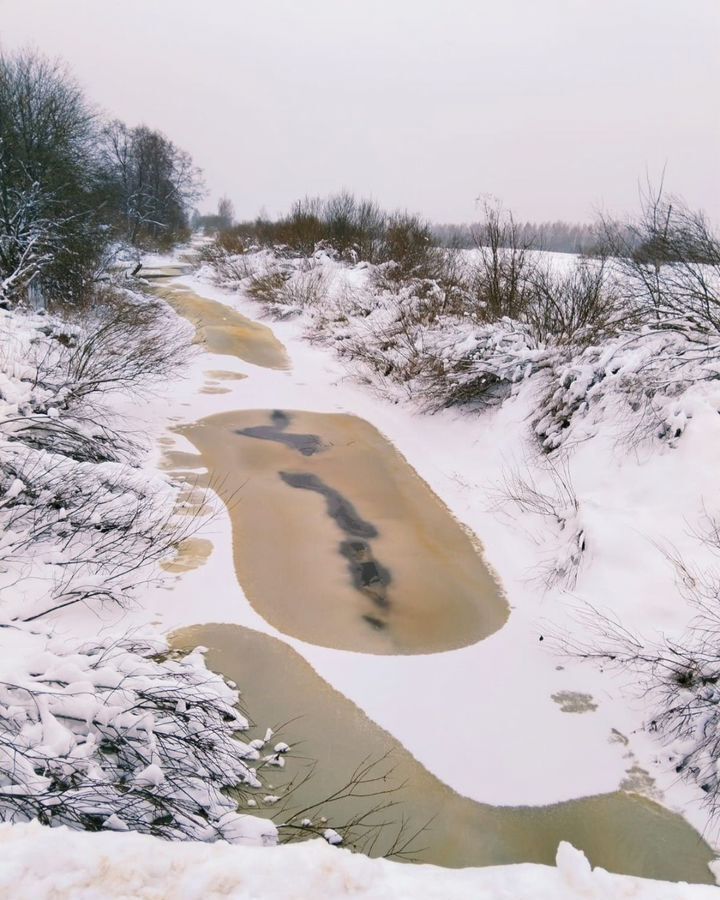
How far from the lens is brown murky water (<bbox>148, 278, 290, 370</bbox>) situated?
19314mm

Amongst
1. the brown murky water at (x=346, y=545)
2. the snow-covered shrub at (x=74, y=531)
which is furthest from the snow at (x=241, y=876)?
the brown murky water at (x=346, y=545)

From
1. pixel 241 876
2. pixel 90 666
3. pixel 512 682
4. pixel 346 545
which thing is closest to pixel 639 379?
pixel 346 545

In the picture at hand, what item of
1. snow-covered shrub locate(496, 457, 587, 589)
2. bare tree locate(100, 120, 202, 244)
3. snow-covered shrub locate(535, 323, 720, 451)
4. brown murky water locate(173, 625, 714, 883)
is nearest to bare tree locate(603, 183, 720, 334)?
snow-covered shrub locate(535, 323, 720, 451)

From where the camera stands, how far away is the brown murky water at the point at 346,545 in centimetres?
694

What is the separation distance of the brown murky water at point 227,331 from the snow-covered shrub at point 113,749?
14.5 m

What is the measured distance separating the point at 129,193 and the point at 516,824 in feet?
Result: 149

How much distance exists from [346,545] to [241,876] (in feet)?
20.1

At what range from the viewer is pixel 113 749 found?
3.84 metres

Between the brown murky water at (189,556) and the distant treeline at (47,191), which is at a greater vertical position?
the distant treeline at (47,191)

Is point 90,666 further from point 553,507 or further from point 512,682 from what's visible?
point 553,507

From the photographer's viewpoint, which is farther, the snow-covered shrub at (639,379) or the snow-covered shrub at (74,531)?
the snow-covered shrub at (639,379)

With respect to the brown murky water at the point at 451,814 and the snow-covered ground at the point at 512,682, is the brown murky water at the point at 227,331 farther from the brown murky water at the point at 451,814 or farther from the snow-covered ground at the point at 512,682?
the brown murky water at the point at 451,814

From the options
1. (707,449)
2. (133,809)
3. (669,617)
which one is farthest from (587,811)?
(707,449)

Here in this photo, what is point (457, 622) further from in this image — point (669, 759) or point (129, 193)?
point (129, 193)
